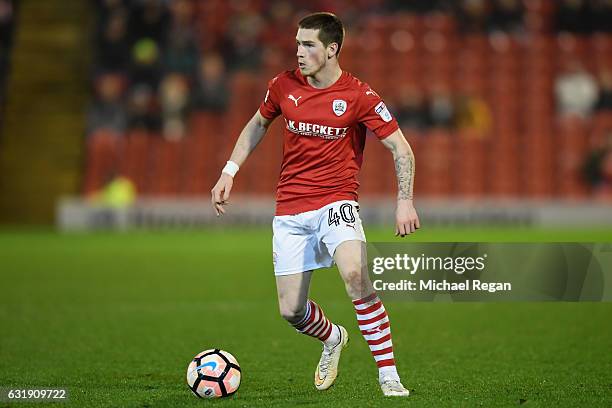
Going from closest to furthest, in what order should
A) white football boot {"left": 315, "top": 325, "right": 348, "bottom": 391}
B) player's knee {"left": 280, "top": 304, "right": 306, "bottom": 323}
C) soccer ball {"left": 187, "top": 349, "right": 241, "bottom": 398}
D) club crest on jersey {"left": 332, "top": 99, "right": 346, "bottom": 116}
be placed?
soccer ball {"left": 187, "top": 349, "right": 241, "bottom": 398} → club crest on jersey {"left": 332, "top": 99, "right": 346, "bottom": 116} → player's knee {"left": 280, "top": 304, "right": 306, "bottom": 323} → white football boot {"left": 315, "top": 325, "right": 348, "bottom": 391}

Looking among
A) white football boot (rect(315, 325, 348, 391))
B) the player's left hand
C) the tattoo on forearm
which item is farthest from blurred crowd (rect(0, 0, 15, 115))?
the player's left hand

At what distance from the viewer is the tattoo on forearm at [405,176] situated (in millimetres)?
5875

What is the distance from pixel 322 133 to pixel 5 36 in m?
20.3

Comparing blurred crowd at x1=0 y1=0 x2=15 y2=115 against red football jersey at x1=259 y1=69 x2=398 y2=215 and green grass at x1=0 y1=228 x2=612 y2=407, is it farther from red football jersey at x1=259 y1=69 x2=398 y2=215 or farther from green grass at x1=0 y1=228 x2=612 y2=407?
red football jersey at x1=259 y1=69 x2=398 y2=215

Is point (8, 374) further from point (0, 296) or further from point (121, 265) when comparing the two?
point (121, 265)

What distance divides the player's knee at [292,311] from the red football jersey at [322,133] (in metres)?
0.53

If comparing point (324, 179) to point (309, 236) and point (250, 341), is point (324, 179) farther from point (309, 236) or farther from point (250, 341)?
point (250, 341)

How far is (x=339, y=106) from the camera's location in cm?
600

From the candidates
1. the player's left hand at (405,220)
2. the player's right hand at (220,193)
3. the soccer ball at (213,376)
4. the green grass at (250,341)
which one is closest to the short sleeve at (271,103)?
the player's right hand at (220,193)

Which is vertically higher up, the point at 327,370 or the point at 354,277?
the point at 354,277

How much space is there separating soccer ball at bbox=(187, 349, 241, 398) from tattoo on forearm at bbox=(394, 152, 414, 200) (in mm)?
1323

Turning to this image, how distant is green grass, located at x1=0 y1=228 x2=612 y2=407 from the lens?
611cm

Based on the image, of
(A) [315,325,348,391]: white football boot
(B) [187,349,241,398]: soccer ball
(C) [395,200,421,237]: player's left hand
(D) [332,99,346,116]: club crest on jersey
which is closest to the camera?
(C) [395,200,421,237]: player's left hand

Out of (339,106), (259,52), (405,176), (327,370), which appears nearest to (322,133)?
(339,106)
